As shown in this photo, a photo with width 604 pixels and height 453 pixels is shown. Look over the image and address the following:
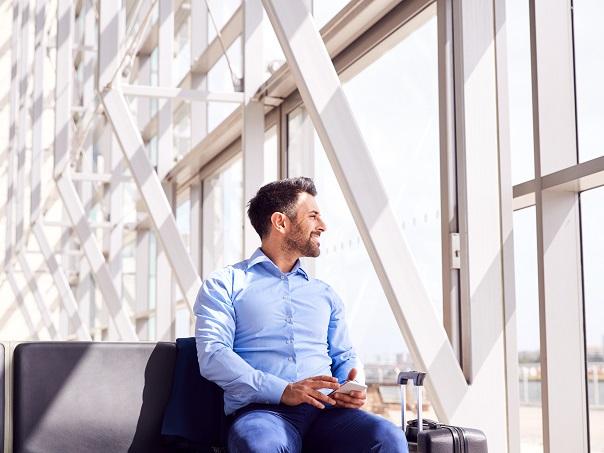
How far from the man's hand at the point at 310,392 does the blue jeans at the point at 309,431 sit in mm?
72

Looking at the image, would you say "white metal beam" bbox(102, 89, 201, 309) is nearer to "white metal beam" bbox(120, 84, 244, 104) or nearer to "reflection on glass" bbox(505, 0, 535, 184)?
"white metal beam" bbox(120, 84, 244, 104)

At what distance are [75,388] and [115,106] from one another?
345 cm

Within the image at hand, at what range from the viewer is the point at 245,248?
19.1ft

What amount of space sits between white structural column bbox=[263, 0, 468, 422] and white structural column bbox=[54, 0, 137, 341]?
555 centimetres

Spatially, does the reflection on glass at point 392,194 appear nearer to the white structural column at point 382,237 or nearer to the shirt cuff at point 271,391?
the white structural column at point 382,237

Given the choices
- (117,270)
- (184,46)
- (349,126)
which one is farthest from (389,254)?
(117,270)

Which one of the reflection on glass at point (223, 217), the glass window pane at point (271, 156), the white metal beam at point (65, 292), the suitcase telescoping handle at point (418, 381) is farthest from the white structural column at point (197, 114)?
the suitcase telescoping handle at point (418, 381)

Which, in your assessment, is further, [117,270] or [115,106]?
[117,270]

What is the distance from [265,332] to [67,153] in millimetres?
6816

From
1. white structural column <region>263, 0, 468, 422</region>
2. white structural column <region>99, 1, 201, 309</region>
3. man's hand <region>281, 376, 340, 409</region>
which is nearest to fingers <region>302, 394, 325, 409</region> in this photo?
man's hand <region>281, 376, 340, 409</region>

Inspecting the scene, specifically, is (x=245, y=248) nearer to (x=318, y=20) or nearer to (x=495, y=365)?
(x=318, y=20)

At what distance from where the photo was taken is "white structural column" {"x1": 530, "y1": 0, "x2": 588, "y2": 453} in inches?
141

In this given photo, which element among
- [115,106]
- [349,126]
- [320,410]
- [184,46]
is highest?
[184,46]

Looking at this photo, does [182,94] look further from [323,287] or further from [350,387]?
[350,387]
